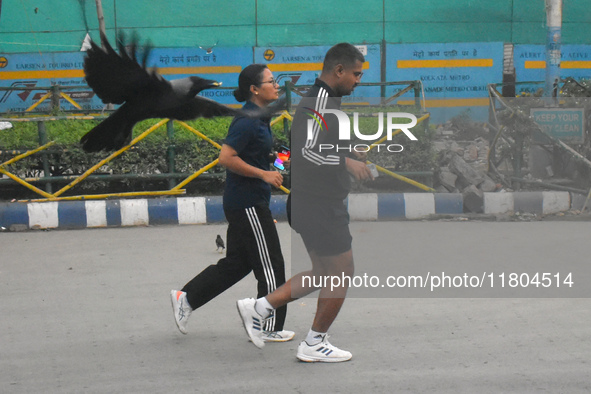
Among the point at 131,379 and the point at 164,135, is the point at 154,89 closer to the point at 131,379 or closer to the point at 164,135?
the point at 131,379

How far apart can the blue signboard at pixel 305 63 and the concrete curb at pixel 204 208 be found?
7892mm

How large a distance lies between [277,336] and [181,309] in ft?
1.86

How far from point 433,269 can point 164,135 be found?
4091mm

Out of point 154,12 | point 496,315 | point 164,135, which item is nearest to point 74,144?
point 164,135

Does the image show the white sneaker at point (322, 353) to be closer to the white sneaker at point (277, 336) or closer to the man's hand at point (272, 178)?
the white sneaker at point (277, 336)

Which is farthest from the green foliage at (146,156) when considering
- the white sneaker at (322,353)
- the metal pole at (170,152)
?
the white sneaker at (322,353)

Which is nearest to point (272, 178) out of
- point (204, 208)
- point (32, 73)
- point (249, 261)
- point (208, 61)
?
point (249, 261)

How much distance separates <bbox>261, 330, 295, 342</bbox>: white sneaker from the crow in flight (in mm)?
1364

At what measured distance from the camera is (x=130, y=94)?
3400 mm

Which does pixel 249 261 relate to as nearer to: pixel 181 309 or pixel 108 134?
pixel 181 309

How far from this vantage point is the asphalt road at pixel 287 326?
3830 millimetres

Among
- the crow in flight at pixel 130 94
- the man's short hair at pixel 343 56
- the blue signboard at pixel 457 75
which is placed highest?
the blue signboard at pixel 457 75

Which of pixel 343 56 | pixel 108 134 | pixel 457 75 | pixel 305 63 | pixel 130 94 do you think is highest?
pixel 305 63

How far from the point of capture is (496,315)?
490cm
